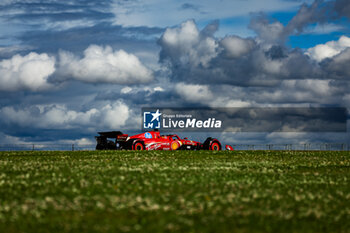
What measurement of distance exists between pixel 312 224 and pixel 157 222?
13.3 ft

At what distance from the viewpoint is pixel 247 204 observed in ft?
44.7

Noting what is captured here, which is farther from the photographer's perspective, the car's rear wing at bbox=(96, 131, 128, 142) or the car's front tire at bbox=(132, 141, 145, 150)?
the car's rear wing at bbox=(96, 131, 128, 142)

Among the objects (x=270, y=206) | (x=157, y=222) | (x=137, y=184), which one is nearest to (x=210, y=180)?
(x=137, y=184)

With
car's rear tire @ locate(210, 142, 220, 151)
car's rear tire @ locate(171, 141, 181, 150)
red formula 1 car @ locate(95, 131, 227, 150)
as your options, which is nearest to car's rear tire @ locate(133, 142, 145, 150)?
red formula 1 car @ locate(95, 131, 227, 150)

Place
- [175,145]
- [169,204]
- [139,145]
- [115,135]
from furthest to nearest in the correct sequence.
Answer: [115,135] → [175,145] → [139,145] → [169,204]

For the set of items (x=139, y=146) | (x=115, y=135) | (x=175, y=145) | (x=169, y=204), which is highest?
(x=115, y=135)

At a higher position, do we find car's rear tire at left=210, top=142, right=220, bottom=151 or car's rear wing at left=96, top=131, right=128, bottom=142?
car's rear wing at left=96, top=131, right=128, bottom=142

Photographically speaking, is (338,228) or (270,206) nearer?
(338,228)

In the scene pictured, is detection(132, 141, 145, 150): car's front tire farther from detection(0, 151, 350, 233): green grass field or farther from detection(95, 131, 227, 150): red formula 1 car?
detection(0, 151, 350, 233): green grass field

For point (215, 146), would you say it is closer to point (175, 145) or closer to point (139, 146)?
point (175, 145)

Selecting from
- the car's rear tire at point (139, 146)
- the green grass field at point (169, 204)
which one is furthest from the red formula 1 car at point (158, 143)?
the green grass field at point (169, 204)

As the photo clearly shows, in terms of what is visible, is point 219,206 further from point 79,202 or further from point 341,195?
point 341,195

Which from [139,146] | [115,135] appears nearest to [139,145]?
[139,146]

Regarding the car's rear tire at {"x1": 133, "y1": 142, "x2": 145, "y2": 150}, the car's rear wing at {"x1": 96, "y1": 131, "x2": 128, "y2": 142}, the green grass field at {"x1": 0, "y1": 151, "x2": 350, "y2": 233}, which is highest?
the car's rear wing at {"x1": 96, "y1": 131, "x2": 128, "y2": 142}
